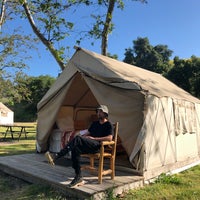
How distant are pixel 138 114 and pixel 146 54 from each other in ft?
111

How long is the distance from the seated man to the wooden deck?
0.75 ft

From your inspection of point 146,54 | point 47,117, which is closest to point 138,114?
point 47,117

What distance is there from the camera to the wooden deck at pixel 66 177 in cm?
409

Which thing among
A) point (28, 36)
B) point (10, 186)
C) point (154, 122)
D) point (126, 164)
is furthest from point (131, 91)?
point (28, 36)

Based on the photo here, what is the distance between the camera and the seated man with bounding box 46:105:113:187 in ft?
13.9

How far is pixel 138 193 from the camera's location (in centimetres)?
437

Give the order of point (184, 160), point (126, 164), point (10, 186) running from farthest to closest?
point (184, 160) → point (126, 164) → point (10, 186)

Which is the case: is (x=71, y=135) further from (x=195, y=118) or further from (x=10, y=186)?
(x=195, y=118)

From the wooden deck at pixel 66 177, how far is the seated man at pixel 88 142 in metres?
0.23

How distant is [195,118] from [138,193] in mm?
3585

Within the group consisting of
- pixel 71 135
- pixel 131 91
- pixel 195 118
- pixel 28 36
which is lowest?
pixel 71 135

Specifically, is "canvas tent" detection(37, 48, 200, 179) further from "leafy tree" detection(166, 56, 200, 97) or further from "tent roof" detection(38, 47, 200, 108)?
"leafy tree" detection(166, 56, 200, 97)

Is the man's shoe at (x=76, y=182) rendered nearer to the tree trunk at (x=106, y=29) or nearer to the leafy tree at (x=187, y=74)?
the tree trunk at (x=106, y=29)

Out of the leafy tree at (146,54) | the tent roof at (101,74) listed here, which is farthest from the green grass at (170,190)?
the leafy tree at (146,54)
